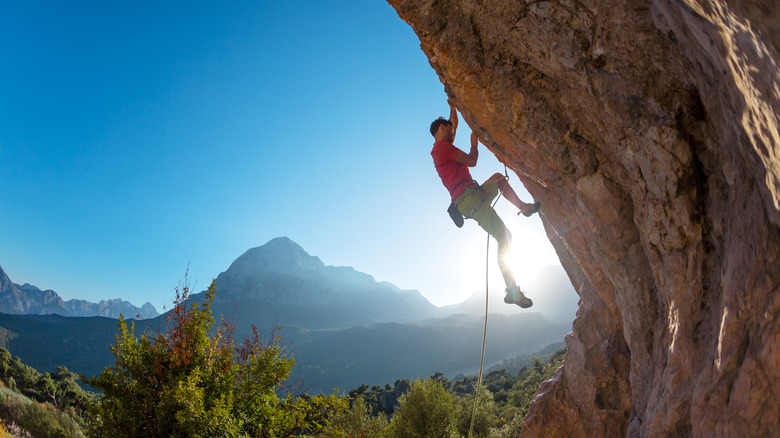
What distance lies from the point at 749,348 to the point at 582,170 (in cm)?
272

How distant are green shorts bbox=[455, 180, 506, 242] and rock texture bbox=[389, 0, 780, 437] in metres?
0.61

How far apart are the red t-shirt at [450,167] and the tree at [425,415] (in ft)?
62.7

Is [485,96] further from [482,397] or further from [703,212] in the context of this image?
[482,397]

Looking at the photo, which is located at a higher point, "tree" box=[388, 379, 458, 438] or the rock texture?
the rock texture

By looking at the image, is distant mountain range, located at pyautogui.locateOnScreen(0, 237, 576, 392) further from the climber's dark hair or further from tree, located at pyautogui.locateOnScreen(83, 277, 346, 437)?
the climber's dark hair

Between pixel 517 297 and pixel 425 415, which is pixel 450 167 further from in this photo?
pixel 425 415

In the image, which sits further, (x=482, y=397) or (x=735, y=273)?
(x=482, y=397)

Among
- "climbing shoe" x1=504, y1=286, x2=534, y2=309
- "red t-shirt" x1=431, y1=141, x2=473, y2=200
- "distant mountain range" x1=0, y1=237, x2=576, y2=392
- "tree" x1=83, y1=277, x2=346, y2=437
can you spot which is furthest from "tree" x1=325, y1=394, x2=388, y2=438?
"distant mountain range" x1=0, y1=237, x2=576, y2=392

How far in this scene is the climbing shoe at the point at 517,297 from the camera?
5.95 m

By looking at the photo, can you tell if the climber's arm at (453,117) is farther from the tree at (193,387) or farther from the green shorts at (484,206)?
the tree at (193,387)

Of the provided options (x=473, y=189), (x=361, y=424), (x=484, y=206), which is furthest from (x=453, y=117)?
(x=361, y=424)

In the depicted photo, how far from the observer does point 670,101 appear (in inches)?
119

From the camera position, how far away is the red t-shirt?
602cm

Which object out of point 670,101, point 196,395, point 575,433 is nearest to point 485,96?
point 670,101
